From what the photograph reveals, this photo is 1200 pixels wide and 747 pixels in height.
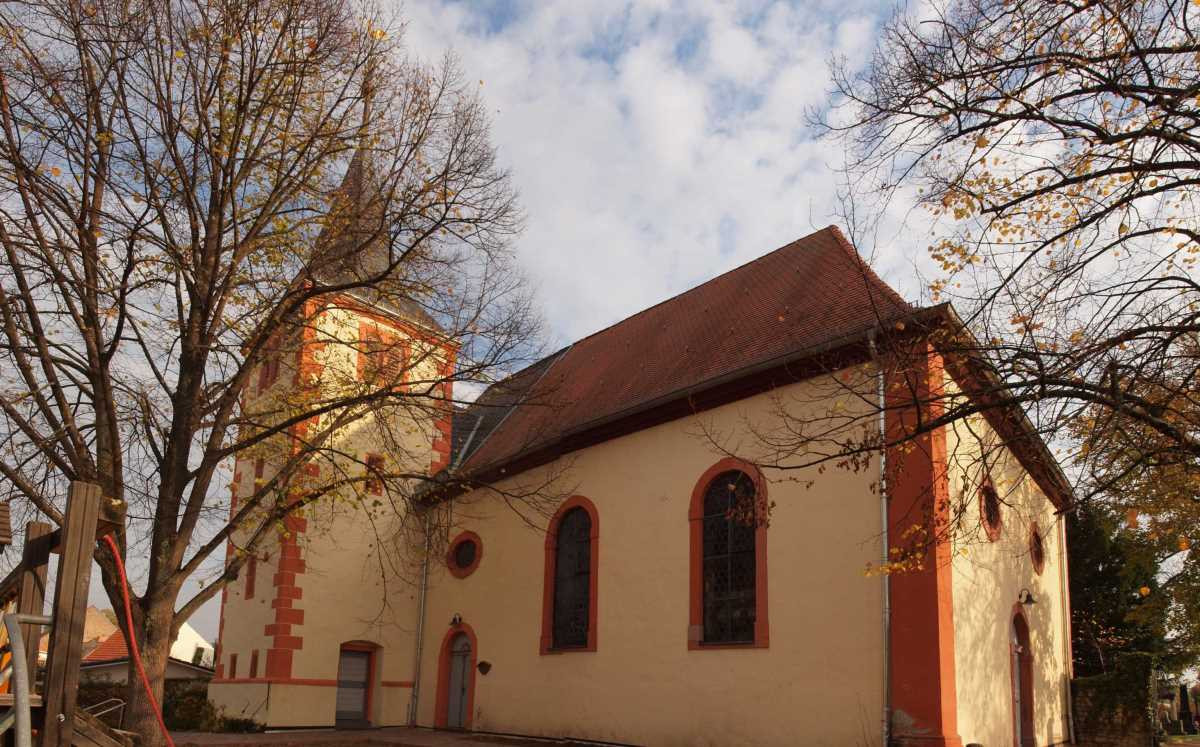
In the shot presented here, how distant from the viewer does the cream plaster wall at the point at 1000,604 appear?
37.0ft

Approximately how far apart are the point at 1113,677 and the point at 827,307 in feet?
28.0

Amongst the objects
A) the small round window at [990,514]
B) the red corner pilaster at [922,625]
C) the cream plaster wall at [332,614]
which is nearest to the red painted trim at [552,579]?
the cream plaster wall at [332,614]

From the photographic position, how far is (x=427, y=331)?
1193 cm

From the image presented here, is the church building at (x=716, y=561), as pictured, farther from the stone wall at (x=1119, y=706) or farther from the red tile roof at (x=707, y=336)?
the stone wall at (x=1119, y=706)

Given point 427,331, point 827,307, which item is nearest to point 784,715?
point 827,307

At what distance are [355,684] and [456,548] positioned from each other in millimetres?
3434

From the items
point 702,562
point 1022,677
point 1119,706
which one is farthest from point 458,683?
point 1119,706

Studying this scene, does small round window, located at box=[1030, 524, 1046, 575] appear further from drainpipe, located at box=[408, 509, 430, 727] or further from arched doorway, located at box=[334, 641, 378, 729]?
arched doorway, located at box=[334, 641, 378, 729]

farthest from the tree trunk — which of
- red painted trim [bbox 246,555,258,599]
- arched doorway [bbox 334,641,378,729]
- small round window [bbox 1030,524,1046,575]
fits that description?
small round window [bbox 1030,524,1046,575]

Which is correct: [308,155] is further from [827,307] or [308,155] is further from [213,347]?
[827,307]

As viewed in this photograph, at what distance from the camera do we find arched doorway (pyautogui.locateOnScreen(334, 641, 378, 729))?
18.9 m

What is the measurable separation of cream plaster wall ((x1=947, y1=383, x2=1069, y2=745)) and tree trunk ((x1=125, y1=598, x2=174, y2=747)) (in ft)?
25.8

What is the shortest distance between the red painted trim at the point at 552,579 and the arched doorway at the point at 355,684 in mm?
5219

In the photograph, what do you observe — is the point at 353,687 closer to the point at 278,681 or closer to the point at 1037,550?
the point at 278,681
